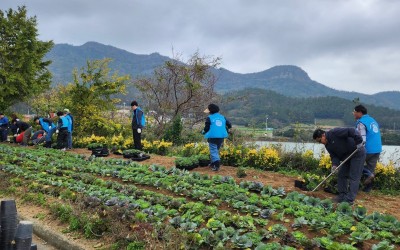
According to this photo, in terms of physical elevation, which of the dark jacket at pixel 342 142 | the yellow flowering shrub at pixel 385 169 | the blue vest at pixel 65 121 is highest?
the blue vest at pixel 65 121

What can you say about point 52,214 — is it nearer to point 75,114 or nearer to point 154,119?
point 75,114

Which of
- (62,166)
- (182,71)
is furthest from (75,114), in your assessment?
(62,166)

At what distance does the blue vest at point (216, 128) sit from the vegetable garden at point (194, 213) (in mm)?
1585

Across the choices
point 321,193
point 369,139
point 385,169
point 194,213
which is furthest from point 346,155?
point 194,213

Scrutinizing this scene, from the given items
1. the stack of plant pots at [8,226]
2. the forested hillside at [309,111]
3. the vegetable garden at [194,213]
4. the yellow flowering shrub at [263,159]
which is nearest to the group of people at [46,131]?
the vegetable garden at [194,213]

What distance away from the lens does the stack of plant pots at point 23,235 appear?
3297 mm

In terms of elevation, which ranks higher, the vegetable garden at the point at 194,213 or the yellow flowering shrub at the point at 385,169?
the yellow flowering shrub at the point at 385,169

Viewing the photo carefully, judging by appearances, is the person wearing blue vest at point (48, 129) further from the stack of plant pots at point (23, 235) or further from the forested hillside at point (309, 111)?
the forested hillside at point (309, 111)

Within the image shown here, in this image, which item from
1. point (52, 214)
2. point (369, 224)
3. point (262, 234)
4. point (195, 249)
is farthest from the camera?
point (52, 214)

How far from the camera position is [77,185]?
8.12 metres

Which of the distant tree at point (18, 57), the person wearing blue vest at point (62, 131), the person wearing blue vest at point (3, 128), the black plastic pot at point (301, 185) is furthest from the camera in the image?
the distant tree at point (18, 57)

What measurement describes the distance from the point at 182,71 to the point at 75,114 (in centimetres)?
674

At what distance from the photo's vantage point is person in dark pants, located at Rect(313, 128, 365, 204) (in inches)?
285

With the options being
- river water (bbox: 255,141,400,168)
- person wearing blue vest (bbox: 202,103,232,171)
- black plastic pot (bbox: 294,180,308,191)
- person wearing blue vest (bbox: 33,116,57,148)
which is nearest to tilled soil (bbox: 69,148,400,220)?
black plastic pot (bbox: 294,180,308,191)
